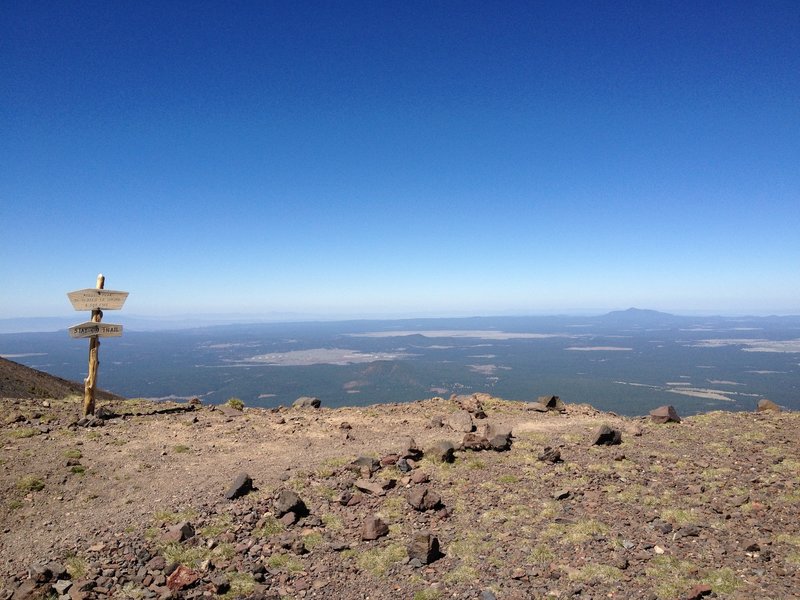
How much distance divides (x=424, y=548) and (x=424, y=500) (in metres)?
2.26

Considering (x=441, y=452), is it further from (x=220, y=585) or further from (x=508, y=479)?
(x=220, y=585)

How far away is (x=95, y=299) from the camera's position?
2100cm

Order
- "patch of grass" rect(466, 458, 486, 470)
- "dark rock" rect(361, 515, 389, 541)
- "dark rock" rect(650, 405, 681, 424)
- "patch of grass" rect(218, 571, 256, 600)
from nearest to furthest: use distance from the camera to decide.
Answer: "patch of grass" rect(218, 571, 256, 600) → "dark rock" rect(361, 515, 389, 541) → "patch of grass" rect(466, 458, 486, 470) → "dark rock" rect(650, 405, 681, 424)

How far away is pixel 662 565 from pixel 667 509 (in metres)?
2.81

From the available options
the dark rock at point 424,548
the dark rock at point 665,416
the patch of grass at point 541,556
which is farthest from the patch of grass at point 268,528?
the dark rock at point 665,416

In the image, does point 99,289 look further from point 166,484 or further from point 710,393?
point 710,393

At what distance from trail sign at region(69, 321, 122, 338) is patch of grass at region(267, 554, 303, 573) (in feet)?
50.9

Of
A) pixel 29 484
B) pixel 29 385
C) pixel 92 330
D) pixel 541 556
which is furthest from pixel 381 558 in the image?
pixel 29 385

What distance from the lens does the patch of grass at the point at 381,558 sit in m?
10.1

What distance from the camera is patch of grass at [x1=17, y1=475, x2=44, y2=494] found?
12.8 meters

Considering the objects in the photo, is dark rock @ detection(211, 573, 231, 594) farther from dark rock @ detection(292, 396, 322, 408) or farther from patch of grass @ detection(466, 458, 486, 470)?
dark rock @ detection(292, 396, 322, 408)

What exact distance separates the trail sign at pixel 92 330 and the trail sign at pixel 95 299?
85cm

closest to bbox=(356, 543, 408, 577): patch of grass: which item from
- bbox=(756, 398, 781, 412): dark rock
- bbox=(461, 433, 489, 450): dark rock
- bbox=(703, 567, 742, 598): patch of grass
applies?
bbox=(461, 433, 489, 450): dark rock

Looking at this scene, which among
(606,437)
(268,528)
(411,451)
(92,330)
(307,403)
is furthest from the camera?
(307,403)
